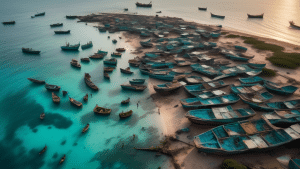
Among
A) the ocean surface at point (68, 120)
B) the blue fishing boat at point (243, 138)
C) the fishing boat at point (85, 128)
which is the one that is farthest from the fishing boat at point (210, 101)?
the fishing boat at point (85, 128)

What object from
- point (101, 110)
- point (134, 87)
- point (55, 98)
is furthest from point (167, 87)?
point (55, 98)

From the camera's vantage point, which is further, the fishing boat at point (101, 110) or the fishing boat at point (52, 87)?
the fishing boat at point (52, 87)

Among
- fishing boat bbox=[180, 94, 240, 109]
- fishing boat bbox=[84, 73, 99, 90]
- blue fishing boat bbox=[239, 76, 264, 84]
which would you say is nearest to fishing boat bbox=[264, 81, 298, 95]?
blue fishing boat bbox=[239, 76, 264, 84]

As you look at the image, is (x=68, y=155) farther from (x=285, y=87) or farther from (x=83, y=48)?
(x=83, y=48)

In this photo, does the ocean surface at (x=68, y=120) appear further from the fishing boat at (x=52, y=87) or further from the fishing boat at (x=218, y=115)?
the fishing boat at (x=218, y=115)

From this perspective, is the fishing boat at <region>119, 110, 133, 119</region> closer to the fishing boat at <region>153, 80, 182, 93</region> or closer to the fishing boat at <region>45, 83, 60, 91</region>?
Result: the fishing boat at <region>153, 80, 182, 93</region>

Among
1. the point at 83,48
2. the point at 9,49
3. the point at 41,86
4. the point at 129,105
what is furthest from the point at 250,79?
the point at 9,49

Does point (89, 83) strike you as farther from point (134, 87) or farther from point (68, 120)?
point (68, 120)
